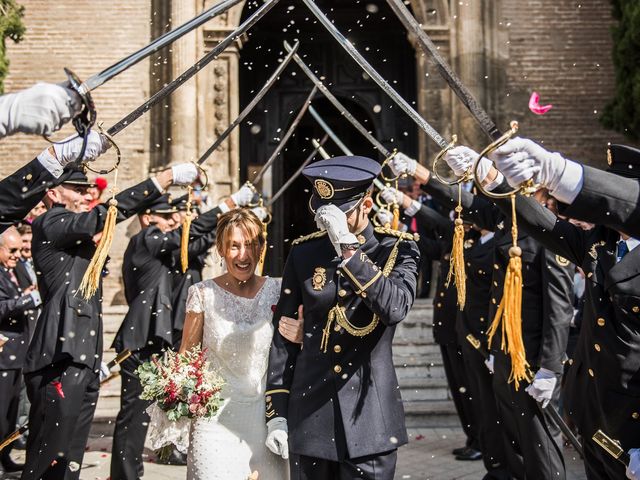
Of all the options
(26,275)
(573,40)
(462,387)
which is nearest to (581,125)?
(573,40)

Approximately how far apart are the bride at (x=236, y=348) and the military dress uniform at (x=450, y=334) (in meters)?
3.46

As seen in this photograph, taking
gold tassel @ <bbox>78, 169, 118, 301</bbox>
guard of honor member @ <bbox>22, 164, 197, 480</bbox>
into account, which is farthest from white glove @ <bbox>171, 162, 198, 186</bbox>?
gold tassel @ <bbox>78, 169, 118, 301</bbox>

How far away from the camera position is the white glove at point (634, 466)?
3436 millimetres

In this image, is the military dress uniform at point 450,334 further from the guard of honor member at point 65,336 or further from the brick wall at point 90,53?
the brick wall at point 90,53

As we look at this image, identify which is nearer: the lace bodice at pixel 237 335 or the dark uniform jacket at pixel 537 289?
the lace bodice at pixel 237 335

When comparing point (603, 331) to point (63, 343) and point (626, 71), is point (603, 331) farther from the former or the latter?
point (626, 71)

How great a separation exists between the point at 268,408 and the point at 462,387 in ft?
14.9

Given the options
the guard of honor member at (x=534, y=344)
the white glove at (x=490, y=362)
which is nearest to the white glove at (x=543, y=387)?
the guard of honor member at (x=534, y=344)

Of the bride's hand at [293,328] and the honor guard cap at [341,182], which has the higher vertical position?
the honor guard cap at [341,182]

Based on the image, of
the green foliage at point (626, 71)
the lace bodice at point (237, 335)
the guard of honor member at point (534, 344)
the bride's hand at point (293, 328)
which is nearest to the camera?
the bride's hand at point (293, 328)

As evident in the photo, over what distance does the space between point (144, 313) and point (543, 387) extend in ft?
12.2

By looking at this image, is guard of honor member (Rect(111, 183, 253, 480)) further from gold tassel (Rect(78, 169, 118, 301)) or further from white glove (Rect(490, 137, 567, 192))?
white glove (Rect(490, 137, 567, 192))

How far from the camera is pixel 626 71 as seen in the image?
1283 centimetres

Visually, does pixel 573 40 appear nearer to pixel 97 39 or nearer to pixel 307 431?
pixel 97 39
